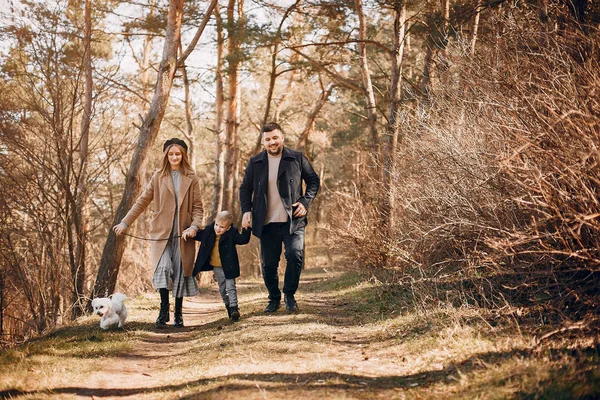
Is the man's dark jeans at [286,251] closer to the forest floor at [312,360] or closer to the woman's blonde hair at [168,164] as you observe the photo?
the forest floor at [312,360]

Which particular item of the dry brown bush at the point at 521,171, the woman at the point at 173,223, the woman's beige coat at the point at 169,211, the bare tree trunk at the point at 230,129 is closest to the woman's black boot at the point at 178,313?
the woman at the point at 173,223

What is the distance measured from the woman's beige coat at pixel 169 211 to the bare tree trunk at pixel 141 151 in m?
2.39

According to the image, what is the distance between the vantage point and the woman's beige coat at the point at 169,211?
7547 mm

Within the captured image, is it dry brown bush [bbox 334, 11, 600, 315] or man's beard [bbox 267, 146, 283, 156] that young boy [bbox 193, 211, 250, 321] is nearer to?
man's beard [bbox 267, 146, 283, 156]

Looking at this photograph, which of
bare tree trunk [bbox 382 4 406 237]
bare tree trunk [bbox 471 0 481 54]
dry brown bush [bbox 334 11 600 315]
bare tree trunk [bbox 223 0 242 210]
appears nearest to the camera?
dry brown bush [bbox 334 11 600 315]

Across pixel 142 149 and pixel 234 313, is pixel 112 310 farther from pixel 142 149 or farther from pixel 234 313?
pixel 142 149

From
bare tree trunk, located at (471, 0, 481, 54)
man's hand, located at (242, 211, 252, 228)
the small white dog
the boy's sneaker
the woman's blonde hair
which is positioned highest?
bare tree trunk, located at (471, 0, 481, 54)

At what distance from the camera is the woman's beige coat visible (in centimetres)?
755

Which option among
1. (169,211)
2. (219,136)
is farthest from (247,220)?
(219,136)

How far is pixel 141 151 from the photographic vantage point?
1028 cm

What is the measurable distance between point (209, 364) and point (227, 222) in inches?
92.7

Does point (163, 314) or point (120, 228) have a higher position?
point (120, 228)

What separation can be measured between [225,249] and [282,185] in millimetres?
1046

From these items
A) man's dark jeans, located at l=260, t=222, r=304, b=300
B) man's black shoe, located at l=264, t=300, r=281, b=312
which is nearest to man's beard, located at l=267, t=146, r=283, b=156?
man's dark jeans, located at l=260, t=222, r=304, b=300
